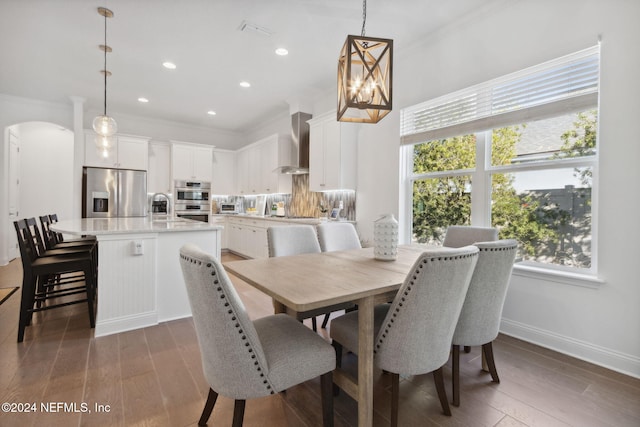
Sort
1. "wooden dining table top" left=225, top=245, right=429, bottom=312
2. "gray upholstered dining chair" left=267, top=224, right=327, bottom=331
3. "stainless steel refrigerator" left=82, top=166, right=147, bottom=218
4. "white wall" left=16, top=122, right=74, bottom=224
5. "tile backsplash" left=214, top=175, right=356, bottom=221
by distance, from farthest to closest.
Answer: "white wall" left=16, top=122, right=74, bottom=224 → "stainless steel refrigerator" left=82, top=166, right=147, bottom=218 → "tile backsplash" left=214, top=175, right=356, bottom=221 → "gray upholstered dining chair" left=267, top=224, right=327, bottom=331 → "wooden dining table top" left=225, top=245, right=429, bottom=312

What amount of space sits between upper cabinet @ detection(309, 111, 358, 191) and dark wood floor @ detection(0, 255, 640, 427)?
259cm

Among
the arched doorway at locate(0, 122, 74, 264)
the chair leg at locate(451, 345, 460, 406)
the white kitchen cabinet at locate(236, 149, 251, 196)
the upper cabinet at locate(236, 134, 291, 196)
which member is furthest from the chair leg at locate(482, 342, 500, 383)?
the arched doorway at locate(0, 122, 74, 264)

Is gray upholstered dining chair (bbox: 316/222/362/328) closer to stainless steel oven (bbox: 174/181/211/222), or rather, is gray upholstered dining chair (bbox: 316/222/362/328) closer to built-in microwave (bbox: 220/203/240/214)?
stainless steel oven (bbox: 174/181/211/222)

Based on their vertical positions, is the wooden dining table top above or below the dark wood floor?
above

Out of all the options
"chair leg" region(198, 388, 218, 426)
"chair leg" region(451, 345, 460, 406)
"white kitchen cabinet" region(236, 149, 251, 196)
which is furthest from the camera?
"white kitchen cabinet" region(236, 149, 251, 196)

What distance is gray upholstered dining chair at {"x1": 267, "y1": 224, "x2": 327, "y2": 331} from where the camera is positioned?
2.24 m

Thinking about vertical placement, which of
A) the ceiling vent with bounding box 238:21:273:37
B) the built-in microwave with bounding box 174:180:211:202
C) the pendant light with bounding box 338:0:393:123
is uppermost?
the ceiling vent with bounding box 238:21:273:37

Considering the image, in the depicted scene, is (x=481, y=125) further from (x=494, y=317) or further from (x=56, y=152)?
(x=56, y=152)

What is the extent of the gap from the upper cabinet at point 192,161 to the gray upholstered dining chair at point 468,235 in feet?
18.2

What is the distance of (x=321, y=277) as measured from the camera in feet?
4.83

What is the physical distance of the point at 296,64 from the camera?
383 cm

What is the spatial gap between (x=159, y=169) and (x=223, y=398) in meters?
5.80

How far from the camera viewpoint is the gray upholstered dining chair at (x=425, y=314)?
119cm

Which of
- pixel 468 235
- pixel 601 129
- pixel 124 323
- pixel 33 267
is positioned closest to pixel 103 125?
pixel 33 267
